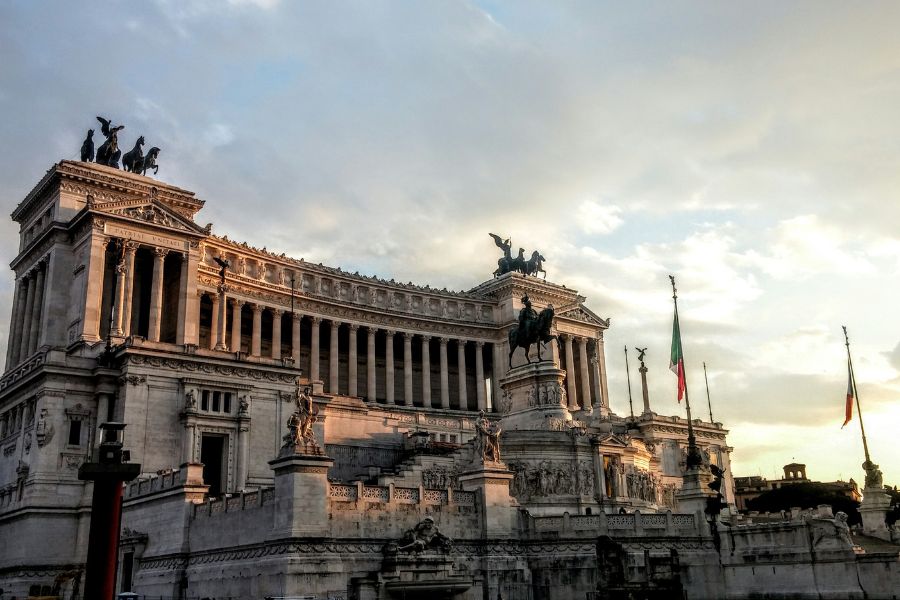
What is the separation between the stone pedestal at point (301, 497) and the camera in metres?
37.1

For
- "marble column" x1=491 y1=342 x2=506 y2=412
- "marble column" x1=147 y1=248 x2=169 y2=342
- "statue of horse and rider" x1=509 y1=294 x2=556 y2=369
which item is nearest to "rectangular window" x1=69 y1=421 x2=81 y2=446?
"marble column" x1=147 y1=248 x2=169 y2=342

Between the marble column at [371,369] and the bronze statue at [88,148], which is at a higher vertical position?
the bronze statue at [88,148]

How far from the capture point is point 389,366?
101312 mm

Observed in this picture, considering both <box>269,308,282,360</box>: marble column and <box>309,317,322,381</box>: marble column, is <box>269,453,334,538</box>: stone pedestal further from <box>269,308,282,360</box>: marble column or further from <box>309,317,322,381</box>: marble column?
<box>309,317,322,381</box>: marble column

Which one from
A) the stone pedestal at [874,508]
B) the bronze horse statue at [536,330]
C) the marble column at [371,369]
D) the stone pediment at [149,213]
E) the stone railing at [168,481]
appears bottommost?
the stone pedestal at [874,508]

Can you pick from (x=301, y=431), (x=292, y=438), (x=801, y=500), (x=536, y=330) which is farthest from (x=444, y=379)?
(x=292, y=438)

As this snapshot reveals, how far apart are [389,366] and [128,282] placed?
113 ft

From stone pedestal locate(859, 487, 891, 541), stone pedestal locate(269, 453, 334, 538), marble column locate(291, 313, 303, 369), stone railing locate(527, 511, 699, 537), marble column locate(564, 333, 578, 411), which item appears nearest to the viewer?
stone pedestal locate(269, 453, 334, 538)

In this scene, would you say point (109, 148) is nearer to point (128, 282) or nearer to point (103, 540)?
point (128, 282)

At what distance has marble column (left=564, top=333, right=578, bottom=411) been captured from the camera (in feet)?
362

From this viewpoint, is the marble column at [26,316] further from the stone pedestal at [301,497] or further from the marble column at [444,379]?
the stone pedestal at [301,497]

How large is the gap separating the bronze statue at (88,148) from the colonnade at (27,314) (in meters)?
10.8

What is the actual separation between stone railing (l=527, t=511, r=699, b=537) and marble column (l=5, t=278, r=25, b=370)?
Result: 59.0 metres

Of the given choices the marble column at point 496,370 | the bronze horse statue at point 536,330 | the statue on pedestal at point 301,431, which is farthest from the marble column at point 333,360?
the statue on pedestal at point 301,431
